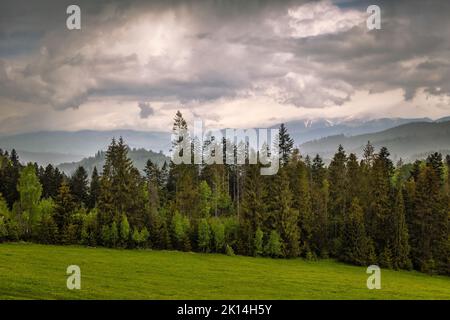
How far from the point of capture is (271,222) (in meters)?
68.9

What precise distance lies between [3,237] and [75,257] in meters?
18.5

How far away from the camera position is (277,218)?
223 feet

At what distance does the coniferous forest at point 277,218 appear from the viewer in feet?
209

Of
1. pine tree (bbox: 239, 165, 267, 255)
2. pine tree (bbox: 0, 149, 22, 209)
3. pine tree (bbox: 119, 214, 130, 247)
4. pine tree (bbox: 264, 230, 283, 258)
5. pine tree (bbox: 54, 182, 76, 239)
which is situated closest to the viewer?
pine tree (bbox: 119, 214, 130, 247)

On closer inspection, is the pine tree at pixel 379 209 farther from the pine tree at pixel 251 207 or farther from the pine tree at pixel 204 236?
the pine tree at pixel 204 236

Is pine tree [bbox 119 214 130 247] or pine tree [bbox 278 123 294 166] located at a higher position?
pine tree [bbox 278 123 294 166]

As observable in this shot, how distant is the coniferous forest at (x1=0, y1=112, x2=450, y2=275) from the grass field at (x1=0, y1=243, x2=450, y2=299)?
138 inches

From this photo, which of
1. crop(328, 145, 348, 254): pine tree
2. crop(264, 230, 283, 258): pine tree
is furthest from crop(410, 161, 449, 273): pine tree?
crop(264, 230, 283, 258): pine tree

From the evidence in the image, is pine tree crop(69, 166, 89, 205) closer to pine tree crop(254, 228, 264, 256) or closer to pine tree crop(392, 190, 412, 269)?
pine tree crop(254, 228, 264, 256)

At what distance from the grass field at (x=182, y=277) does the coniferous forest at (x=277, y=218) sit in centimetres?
350

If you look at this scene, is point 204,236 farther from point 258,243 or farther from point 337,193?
point 337,193

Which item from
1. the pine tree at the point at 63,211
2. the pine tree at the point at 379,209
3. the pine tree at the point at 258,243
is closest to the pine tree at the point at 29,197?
the pine tree at the point at 63,211

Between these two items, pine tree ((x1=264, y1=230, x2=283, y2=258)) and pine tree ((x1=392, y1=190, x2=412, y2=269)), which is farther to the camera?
pine tree ((x1=264, y1=230, x2=283, y2=258))

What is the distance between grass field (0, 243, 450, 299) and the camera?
101 ft
